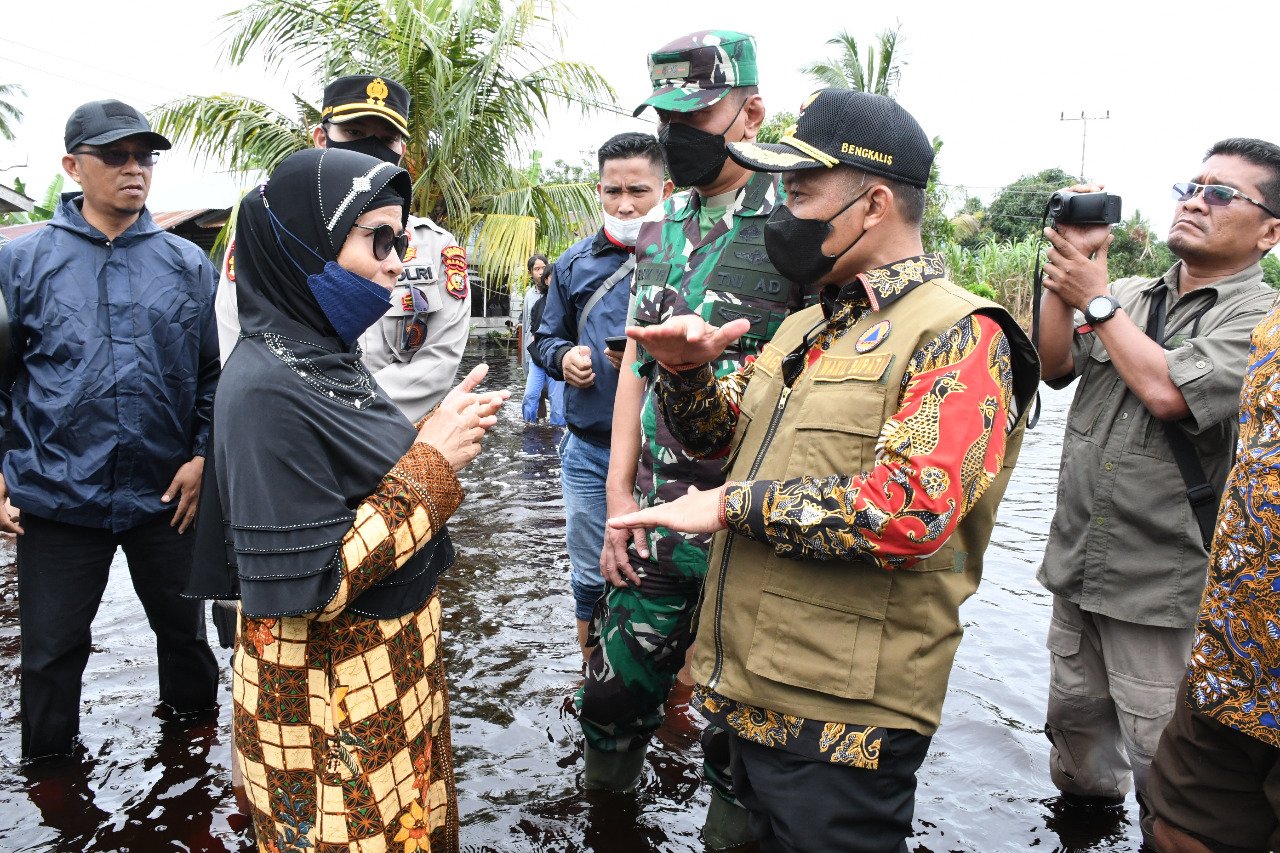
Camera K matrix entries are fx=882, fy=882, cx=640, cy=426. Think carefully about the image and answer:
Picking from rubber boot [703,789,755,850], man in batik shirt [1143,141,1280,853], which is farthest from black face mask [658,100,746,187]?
rubber boot [703,789,755,850]

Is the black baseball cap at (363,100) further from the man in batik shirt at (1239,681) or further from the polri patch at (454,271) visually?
the man in batik shirt at (1239,681)

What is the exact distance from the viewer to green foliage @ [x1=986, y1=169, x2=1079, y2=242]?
36750 mm

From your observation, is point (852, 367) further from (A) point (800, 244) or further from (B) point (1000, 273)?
(B) point (1000, 273)

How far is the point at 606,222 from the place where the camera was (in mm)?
3939

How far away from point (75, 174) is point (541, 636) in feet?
9.29

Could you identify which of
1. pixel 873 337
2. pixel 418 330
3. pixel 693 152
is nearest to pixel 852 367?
pixel 873 337

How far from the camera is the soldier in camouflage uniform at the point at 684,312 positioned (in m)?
2.66

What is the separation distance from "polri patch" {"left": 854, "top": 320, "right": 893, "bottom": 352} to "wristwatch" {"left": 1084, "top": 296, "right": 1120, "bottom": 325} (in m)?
1.09

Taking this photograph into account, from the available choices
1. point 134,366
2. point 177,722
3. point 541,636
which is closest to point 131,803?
point 177,722

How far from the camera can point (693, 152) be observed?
271 cm

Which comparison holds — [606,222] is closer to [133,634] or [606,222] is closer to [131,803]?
[131,803]

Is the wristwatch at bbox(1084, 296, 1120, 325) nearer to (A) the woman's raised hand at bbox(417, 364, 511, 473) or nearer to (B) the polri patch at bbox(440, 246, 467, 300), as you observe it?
(A) the woman's raised hand at bbox(417, 364, 511, 473)

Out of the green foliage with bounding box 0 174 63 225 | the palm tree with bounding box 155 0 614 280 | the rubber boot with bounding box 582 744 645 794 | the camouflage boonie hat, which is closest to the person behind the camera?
the camouflage boonie hat

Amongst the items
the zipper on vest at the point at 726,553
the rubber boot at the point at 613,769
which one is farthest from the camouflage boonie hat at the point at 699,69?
the rubber boot at the point at 613,769
